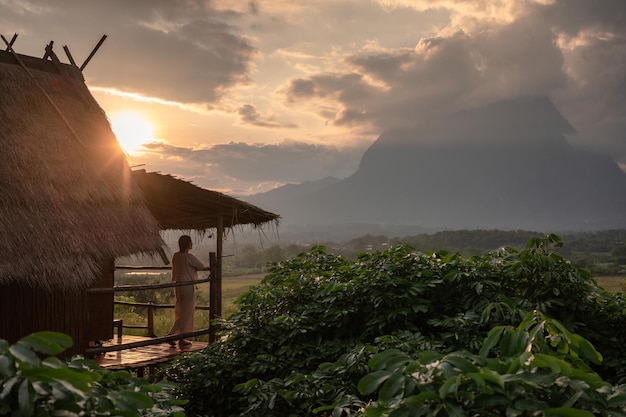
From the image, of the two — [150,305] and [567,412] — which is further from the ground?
[567,412]

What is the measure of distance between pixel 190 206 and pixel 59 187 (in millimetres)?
2839

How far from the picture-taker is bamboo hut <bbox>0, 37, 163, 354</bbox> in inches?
261

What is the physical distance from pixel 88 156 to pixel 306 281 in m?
4.03

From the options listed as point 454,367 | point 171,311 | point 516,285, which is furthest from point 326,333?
point 171,311

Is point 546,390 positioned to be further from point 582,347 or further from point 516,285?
point 516,285

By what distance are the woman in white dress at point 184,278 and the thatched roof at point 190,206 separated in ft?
2.27

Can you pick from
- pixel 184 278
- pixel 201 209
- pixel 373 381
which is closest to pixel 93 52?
pixel 201 209

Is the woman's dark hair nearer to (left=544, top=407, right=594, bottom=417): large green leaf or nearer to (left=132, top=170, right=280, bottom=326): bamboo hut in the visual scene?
(left=132, top=170, right=280, bottom=326): bamboo hut

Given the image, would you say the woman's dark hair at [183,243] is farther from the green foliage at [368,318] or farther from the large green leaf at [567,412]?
the large green leaf at [567,412]

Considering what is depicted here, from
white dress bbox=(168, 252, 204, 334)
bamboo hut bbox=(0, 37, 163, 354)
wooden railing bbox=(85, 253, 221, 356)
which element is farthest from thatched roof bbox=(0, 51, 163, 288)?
white dress bbox=(168, 252, 204, 334)

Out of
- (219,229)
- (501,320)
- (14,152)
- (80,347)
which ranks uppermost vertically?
(14,152)

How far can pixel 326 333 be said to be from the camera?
6043 millimetres

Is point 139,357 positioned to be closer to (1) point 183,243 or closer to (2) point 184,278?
(2) point 184,278

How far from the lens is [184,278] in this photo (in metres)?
9.44
